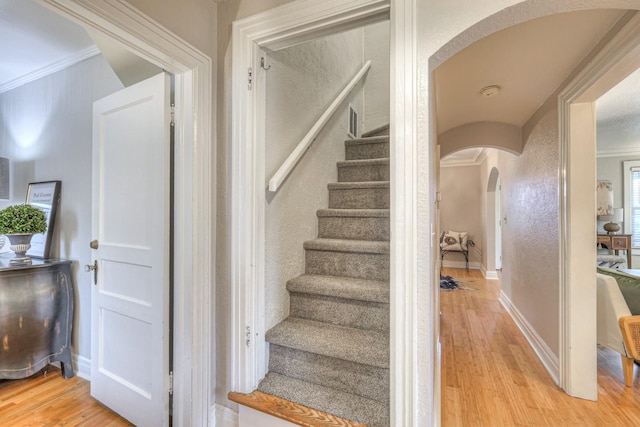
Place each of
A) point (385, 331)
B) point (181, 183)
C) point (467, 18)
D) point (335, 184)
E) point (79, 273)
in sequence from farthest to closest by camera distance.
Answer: point (335, 184)
point (79, 273)
point (385, 331)
point (181, 183)
point (467, 18)

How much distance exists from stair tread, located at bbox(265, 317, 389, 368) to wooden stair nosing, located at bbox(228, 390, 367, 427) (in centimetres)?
23

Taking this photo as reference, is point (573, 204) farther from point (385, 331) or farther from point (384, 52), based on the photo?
point (384, 52)

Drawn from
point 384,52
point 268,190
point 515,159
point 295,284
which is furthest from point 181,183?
point 515,159

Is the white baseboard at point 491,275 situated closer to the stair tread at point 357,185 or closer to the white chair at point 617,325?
the white chair at point 617,325

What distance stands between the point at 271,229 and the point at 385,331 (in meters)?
0.80

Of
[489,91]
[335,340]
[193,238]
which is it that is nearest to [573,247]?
[489,91]

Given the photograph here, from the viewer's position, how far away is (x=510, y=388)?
2.02 metres

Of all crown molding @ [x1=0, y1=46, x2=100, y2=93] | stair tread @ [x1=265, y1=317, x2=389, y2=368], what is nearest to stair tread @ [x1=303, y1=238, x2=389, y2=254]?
stair tread @ [x1=265, y1=317, x2=389, y2=368]

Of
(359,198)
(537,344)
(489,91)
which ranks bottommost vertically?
(537,344)

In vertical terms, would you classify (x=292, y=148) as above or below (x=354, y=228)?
above

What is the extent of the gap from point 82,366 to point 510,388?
10.1 feet

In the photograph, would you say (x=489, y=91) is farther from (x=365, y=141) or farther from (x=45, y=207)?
(x=45, y=207)

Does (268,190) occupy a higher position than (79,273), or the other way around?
(268,190)

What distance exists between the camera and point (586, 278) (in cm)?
187
